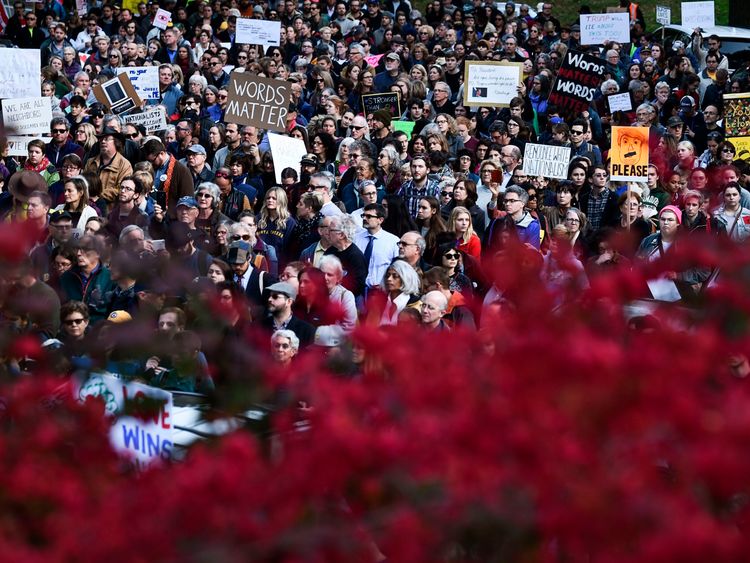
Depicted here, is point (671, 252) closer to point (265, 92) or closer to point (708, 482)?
point (708, 482)

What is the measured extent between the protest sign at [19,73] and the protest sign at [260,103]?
2647 mm

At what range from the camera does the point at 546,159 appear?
13.6 m

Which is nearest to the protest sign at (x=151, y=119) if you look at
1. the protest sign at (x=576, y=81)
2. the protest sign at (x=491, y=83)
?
the protest sign at (x=491, y=83)

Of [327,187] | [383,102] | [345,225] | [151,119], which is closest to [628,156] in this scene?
[327,187]

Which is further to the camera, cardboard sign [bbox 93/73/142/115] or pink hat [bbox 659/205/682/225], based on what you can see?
cardboard sign [bbox 93/73/142/115]

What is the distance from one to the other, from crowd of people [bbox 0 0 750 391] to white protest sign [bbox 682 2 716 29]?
1.34 metres

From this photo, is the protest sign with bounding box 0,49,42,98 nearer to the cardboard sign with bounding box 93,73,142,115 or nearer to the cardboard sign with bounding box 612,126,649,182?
the cardboard sign with bounding box 93,73,142,115

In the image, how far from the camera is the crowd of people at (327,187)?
17.1 ft

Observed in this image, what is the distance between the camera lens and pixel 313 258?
34.0 ft

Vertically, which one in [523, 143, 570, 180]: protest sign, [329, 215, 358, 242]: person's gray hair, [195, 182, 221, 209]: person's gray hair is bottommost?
[329, 215, 358, 242]: person's gray hair

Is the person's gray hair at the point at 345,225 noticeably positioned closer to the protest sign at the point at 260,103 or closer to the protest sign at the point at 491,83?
the protest sign at the point at 260,103

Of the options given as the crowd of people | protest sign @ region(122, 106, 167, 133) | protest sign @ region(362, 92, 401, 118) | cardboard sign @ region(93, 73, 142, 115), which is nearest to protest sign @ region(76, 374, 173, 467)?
the crowd of people

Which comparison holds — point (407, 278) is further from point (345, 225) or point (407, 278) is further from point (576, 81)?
point (576, 81)

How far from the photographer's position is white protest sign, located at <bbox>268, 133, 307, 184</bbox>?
13.7 m
